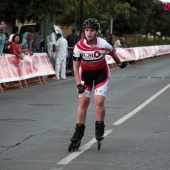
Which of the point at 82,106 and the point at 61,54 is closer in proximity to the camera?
the point at 82,106

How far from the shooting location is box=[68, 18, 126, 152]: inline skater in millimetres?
8938

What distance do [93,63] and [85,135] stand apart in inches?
68.4

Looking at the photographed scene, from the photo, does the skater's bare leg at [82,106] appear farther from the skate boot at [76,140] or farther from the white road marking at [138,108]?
the white road marking at [138,108]

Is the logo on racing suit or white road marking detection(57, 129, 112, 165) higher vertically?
the logo on racing suit

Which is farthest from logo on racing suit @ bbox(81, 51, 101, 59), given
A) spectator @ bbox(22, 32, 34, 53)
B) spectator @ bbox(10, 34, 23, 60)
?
spectator @ bbox(22, 32, 34, 53)

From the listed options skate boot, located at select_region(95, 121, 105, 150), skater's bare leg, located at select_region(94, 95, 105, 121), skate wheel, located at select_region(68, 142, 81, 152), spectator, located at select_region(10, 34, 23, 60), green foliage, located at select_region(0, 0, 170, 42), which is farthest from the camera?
green foliage, located at select_region(0, 0, 170, 42)

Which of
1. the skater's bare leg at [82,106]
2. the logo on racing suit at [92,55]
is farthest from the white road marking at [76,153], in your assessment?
the logo on racing suit at [92,55]

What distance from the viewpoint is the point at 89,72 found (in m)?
9.16

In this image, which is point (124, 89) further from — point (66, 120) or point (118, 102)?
point (66, 120)

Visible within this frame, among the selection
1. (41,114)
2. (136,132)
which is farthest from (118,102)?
(136,132)

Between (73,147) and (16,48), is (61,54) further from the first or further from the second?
(73,147)

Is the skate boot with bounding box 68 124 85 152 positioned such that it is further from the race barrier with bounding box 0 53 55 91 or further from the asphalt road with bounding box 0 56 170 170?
the race barrier with bounding box 0 53 55 91

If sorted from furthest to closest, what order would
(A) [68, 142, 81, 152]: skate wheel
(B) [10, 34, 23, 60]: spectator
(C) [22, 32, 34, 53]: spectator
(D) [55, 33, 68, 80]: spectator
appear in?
(D) [55, 33, 68, 80]: spectator → (C) [22, 32, 34, 53]: spectator → (B) [10, 34, 23, 60]: spectator → (A) [68, 142, 81, 152]: skate wheel

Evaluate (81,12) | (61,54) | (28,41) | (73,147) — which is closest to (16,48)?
(28,41)
